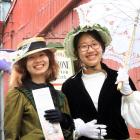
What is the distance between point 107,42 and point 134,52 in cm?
38

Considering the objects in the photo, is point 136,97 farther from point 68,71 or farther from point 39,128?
point 68,71

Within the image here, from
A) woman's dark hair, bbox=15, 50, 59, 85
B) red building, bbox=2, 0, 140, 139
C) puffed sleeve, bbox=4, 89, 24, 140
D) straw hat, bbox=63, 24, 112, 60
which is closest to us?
puffed sleeve, bbox=4, 89, 24, 140

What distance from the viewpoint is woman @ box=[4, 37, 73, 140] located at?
372 centimetres

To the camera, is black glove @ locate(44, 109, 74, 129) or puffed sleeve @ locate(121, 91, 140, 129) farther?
puffed sleeve @ locate(121, 91, 140, 129)

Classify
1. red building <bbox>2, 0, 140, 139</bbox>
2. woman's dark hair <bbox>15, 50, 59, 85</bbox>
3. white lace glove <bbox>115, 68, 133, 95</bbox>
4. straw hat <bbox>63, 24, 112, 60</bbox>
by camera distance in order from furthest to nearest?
red building <bbox>2, 0, 140, 139</bbox> < straw hat <bbox>63, 24, 112, 60</bbox> < woman's dark hair <bbox>15, 50, 59, 85</bbox> < white lace glove <bbox>115, 68, 133, 95</bbox>

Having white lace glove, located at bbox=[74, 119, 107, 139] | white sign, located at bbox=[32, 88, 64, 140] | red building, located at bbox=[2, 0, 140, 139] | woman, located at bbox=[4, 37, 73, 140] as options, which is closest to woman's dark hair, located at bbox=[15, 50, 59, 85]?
woman, located at bbox=[4, 37, 73, 140]

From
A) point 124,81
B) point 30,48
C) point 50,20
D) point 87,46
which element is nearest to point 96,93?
point 124,81

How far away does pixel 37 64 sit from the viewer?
3885 millimetres

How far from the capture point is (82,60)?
13.2 ft

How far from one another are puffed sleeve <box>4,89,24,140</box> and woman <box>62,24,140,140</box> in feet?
1.51

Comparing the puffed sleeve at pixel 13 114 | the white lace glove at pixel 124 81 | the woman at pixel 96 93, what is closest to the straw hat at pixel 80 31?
the woman at pixel 96 93

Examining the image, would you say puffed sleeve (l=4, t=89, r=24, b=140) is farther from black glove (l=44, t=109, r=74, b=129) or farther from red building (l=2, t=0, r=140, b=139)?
red building (l=2, t=0, r=140, b=139)

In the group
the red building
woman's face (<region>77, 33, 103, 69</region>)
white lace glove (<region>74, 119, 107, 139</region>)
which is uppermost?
the red building

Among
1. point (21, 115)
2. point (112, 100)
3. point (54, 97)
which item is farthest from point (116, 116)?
point (21, 115)
